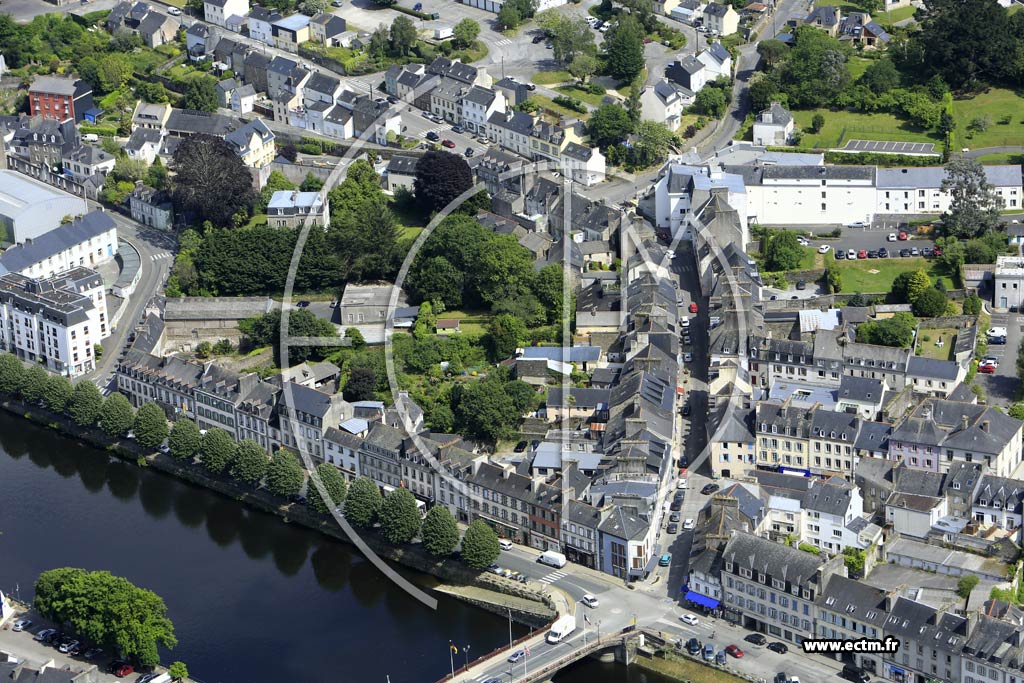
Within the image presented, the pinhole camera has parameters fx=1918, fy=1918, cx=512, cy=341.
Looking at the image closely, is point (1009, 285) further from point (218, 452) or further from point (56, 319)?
point (56, 319)

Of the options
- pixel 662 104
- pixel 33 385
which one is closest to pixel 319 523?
pixel 33 385

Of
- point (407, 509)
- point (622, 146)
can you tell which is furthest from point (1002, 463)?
point (622, 146)

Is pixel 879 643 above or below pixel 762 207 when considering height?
below

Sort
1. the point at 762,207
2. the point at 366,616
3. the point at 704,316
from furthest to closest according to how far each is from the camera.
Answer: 1. the point at 762,207
2. the point at 704,316
3. the point at 366,616

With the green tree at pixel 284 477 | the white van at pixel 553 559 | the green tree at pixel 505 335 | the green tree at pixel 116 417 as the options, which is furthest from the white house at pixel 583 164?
the white van at pixel 553 559

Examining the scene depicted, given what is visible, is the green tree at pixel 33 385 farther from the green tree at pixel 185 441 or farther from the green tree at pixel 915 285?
the green tree at pixel 915 285

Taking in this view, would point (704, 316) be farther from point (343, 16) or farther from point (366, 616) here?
point (343, 16)

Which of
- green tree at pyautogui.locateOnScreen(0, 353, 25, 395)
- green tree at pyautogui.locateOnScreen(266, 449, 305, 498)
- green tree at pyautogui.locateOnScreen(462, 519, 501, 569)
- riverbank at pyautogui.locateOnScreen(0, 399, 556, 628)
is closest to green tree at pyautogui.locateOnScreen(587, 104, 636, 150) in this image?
green tree at pyautogui.locateOnScreen(266, 449, 305, 498)
